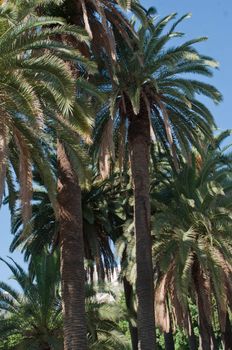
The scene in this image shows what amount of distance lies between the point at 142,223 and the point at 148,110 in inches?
160

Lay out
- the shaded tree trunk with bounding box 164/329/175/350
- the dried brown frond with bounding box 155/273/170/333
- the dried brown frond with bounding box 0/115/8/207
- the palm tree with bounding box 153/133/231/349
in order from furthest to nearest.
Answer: the shaded tree trunk with bounding box 164/329/175/350, the dried brown frond with bounding box 155/273/170/333, the palm tree with bounding box 153/133/231/349, the dried brown frond with bounding box 0/115/8/207

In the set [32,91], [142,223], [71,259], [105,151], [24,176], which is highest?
[105,151]

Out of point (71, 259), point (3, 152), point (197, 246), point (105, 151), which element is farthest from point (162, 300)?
point (3, 152)

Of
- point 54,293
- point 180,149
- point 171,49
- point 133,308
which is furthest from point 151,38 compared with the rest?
point 133,308

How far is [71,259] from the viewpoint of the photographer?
57.3ft

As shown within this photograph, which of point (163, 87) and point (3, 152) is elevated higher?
point (163, 87)

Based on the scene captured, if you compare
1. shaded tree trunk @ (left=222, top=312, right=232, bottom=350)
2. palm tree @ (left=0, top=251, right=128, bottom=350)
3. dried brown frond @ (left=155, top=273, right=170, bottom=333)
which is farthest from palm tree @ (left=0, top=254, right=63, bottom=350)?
shaded tree trunk @ (left=222, top=312, right=232, bottom=350)

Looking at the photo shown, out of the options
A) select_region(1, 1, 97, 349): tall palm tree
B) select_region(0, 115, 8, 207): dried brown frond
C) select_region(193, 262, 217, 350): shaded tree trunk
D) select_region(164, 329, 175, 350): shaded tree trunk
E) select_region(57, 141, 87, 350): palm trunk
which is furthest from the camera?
select_region(164, 329, 175, 350): shaded tree trunk

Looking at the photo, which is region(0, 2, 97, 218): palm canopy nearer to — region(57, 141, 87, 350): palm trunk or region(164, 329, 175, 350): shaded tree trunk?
region(57, 141, 87, 350): palm trunk

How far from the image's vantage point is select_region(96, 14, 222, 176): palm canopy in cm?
2191

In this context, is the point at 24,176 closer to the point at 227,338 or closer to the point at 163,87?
the point at 163,87

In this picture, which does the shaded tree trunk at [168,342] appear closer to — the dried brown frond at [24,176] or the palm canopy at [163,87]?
the palm canopy at [163,87]

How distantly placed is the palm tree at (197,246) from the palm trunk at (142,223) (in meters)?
2.24

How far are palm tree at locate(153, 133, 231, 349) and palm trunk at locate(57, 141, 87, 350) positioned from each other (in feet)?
19.0
